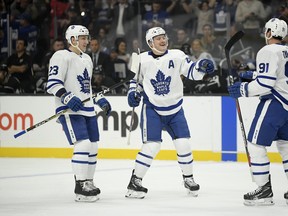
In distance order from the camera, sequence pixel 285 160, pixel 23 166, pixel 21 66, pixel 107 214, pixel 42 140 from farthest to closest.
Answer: pixel 21 66, pixel 42 140, pixel 23 166, pixel 285 160, pixel 107 214

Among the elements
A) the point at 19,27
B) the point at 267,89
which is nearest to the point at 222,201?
the point at 267,89

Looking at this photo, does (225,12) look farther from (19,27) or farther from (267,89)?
(267,89)

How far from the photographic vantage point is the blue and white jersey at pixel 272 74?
5.76 metres

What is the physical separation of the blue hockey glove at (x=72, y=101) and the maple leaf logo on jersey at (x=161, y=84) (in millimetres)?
694

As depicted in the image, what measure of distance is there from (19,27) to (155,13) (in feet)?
6.03

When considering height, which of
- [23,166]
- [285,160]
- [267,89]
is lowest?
[23,166]

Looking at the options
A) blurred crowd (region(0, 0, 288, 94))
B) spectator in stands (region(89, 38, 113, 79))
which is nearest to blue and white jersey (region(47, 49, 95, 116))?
blurred crowd (region(0, 0, 288, 94))

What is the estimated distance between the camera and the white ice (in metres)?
5.76

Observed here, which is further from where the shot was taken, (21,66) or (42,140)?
(21,66)

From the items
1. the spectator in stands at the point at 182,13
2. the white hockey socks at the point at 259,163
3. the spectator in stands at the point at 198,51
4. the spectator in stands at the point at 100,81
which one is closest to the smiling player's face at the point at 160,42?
the white hockey socks at the point at 259,163

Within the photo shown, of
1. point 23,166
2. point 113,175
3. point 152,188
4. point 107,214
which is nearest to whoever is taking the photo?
point 107,214

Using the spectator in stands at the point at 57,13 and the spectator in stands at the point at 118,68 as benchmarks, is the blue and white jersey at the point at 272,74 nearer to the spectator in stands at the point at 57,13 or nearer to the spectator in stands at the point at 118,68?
the spectator in stands at the point at 118,68

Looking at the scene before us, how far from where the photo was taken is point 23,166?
8.73m

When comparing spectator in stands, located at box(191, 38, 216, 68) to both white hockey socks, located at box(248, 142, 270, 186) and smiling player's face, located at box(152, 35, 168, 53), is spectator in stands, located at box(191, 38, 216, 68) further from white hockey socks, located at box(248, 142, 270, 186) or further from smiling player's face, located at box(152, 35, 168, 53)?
white hockey socks, located at box(248, 142, 270, 186)
